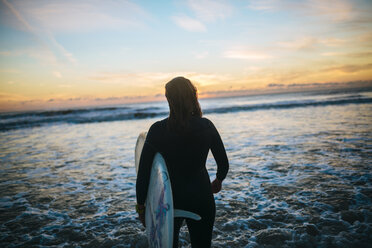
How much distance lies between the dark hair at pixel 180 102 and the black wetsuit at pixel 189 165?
0.05 meters

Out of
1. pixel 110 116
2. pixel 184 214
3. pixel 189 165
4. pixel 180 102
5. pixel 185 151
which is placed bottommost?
pixel 184 214

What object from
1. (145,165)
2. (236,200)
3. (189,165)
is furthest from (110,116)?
(189,165)

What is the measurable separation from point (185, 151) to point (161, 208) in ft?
1.70

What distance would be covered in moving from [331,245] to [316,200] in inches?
48.5

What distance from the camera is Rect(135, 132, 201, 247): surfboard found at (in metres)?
1.67

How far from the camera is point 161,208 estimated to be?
5.74ft

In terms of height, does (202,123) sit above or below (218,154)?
above

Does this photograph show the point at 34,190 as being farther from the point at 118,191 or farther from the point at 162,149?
the point at 162,149

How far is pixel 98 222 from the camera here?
12.0 ft

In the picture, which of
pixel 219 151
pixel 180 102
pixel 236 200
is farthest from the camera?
pixel 236 200

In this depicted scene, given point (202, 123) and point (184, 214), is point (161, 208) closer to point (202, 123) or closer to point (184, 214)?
point (184, 214)

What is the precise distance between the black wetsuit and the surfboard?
58mm

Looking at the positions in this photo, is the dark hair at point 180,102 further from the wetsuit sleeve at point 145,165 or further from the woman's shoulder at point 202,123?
the wetsuit sleeve at point 145,165

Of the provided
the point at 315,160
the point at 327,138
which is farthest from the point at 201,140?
the point at 327,138
